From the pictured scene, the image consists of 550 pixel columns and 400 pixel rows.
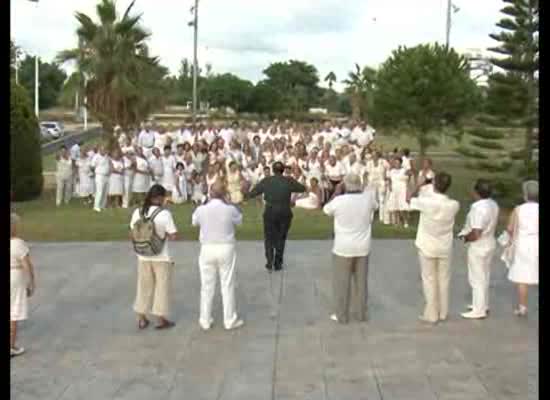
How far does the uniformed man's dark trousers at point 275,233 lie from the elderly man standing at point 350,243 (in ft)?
9.57

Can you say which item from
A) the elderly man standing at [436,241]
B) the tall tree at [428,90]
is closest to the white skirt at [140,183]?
the elderly man standing at [436,241]

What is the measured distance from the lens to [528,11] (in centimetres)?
2827

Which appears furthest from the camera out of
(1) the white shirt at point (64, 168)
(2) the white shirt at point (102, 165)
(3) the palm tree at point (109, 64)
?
(3) the palm tree at point (109, 64)

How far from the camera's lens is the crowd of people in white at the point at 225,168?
20719 millimetres

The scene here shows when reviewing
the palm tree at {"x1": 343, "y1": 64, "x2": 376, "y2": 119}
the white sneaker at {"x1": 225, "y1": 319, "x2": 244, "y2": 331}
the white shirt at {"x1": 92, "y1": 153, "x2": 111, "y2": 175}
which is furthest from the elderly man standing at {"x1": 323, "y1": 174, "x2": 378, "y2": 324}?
the palm tree at {"x1": 343, "y1": 64, "x2": 376, "y2": 119}

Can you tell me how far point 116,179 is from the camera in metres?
23.1

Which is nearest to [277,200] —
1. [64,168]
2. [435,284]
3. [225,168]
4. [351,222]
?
[351,222]

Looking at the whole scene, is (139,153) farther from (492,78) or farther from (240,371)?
(240,371)

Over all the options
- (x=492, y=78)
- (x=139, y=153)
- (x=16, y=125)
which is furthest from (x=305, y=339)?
(x=492, y=78)

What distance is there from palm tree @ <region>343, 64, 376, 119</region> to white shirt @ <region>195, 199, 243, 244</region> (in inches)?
1997

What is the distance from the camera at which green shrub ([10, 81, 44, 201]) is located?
24234 mm

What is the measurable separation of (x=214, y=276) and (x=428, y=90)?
31.1 metres

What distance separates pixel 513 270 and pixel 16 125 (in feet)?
57.2

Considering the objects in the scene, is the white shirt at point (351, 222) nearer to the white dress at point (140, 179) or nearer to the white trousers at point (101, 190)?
the white trousers at point (101, 190)
